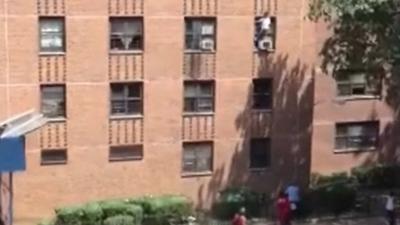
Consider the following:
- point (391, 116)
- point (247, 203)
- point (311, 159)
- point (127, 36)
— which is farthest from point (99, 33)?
point (391, 116)

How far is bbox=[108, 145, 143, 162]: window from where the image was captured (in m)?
29.4

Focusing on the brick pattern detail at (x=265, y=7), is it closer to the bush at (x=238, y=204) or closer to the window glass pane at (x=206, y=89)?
the window glass pane at (x=206, y=89)

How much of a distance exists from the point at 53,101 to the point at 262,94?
24.1 feet

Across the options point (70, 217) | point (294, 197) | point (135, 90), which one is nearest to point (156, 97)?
point (135, 90)

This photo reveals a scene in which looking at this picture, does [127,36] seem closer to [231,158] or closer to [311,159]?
[231,158]

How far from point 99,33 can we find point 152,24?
1798 mm

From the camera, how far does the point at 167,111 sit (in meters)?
29.6

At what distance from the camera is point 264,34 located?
30031 mm

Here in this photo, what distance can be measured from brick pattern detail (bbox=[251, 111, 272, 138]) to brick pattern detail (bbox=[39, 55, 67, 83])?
6890 millimetres

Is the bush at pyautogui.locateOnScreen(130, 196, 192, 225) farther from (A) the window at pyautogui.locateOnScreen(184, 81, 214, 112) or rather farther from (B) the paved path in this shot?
(A) the window at pyautogui.locateOnScreen(184, 81, 214, 112)

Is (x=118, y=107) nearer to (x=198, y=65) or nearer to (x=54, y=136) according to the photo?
(x=54, y=136)

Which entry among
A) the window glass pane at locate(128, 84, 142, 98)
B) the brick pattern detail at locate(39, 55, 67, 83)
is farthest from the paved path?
the brick pattern detail at locate(39, 55, 67, 83)

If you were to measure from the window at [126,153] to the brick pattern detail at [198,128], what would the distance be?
1.63 metres

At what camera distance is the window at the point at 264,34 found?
30000mm
